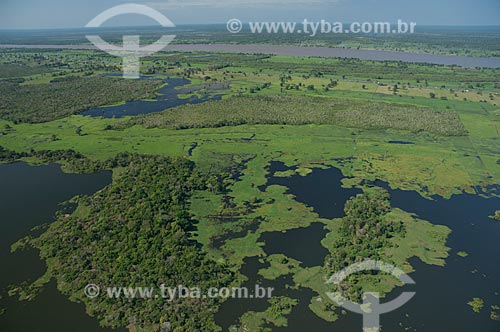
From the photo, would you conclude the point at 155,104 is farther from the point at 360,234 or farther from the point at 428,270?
the point at 428,270

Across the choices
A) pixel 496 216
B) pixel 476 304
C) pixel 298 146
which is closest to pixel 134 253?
pixel 476 304

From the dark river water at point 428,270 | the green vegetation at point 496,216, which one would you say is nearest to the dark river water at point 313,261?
the dark river water at point 428,270

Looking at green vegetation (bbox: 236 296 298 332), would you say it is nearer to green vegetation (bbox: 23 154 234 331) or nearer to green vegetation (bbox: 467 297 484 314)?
green vegetation (bbox: 23 154 234 331)

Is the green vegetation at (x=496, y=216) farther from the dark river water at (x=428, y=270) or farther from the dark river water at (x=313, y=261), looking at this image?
the dark river water at (x=313, y=261)

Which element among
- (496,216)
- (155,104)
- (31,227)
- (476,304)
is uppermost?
(155,104)

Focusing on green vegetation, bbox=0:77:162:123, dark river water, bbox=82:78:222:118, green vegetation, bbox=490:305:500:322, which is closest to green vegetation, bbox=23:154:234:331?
green vegetation, bbox=490:305:500:322
